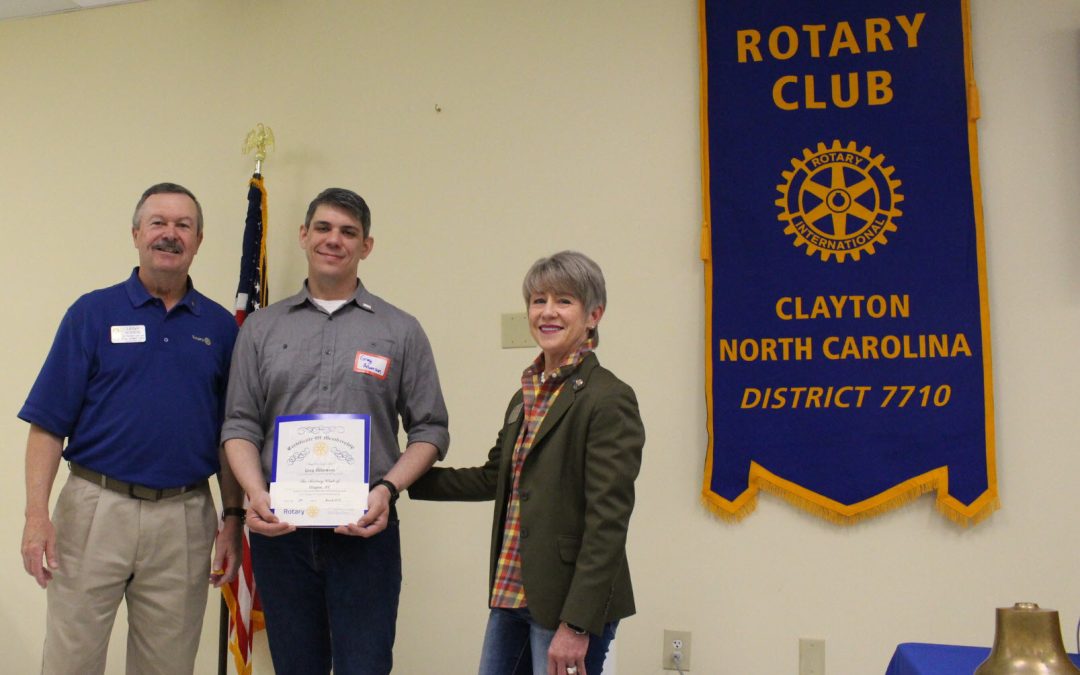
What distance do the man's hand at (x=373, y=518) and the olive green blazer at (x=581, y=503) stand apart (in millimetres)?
292

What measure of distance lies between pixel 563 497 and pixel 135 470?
43.2 inches

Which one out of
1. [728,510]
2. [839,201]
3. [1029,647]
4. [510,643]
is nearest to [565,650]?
[510,643]

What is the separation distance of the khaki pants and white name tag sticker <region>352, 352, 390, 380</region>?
0.57 m

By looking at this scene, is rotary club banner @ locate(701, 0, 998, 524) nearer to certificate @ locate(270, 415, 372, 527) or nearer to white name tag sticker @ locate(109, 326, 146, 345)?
certificate @ locate(270, 415, 372, 527)

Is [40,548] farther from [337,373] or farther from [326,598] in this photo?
[337,373]

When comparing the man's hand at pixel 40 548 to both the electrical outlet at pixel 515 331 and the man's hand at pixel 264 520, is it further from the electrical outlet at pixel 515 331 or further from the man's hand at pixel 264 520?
the electrical outlet at pixel 515 331

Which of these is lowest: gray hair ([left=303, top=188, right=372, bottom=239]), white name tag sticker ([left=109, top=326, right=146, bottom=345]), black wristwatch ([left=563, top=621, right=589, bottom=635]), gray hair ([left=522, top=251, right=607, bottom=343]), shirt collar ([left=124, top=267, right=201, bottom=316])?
black wristwatch ([left=563, top=621, right=589, bottom=635])

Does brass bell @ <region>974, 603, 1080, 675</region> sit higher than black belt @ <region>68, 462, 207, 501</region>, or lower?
lower

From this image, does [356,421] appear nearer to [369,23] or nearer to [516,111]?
[516,111]

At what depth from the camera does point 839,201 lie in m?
2.86

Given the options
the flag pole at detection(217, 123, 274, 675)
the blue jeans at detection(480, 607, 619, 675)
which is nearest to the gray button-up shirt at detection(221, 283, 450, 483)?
the blue jeans at detection(480, 607, 619, 675)

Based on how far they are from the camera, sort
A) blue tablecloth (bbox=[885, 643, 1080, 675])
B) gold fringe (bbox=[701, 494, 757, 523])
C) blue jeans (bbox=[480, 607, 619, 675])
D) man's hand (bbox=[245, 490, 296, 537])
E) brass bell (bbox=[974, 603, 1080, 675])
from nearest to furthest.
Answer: brass bell (bbox=[974, 603, 1080, 675]), blue tablecloth (bbox=[885, 643, 1080, 675]), blue jeans (bbox=[480, 607, 619, 675]), man's hand (bbox=[245, 490, 296, 537]), gold fringe (bbox=[701, 494, 757, 523])

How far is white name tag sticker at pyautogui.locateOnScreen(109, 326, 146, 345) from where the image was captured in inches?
87.1

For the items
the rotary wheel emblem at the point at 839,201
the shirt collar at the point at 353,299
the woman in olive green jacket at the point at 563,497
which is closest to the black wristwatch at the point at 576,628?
the woman in olive green jacket at the point at 563,497
